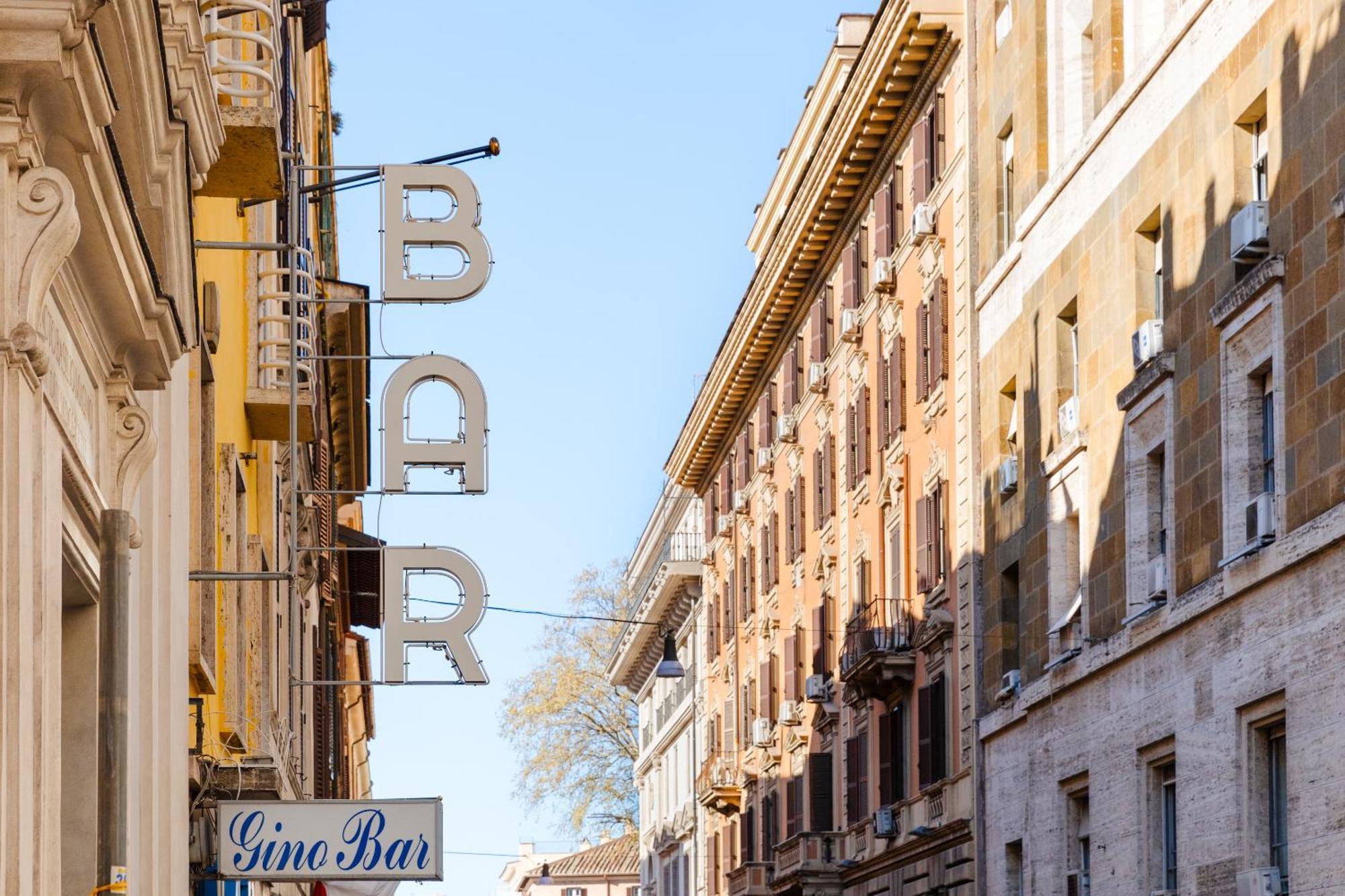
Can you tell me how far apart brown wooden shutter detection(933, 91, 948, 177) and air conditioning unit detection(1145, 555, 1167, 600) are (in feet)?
42.0

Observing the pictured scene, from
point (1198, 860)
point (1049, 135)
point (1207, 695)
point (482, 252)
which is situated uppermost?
point (1049, 135)

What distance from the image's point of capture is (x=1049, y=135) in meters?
31.6

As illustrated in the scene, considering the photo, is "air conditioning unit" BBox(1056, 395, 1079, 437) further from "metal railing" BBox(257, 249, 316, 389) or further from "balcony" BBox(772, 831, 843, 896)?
"balcony" BBox(772, 831, 843, 896)

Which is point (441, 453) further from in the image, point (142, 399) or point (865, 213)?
point (865, 213)

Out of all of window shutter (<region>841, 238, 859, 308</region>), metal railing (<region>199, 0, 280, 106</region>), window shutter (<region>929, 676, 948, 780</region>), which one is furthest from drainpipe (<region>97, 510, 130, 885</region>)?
window shutter (<region>841, 238, 859, 308</region>)

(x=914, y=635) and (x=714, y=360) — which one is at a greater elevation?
(x=714, y=360)

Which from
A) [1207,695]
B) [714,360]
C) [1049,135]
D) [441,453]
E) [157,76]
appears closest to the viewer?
[157,76]

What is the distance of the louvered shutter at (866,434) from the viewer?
42219 millimetres

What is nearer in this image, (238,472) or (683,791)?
(238,472)

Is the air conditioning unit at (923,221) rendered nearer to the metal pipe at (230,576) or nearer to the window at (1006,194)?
the window at (1006,194)

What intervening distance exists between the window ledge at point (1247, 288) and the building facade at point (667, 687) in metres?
39.9

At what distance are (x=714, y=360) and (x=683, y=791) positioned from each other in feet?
50.8

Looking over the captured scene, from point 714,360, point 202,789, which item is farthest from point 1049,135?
point 714,360

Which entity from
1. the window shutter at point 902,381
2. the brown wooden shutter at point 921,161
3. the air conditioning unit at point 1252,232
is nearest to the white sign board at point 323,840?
the air conditioning unit at point 1252,232
